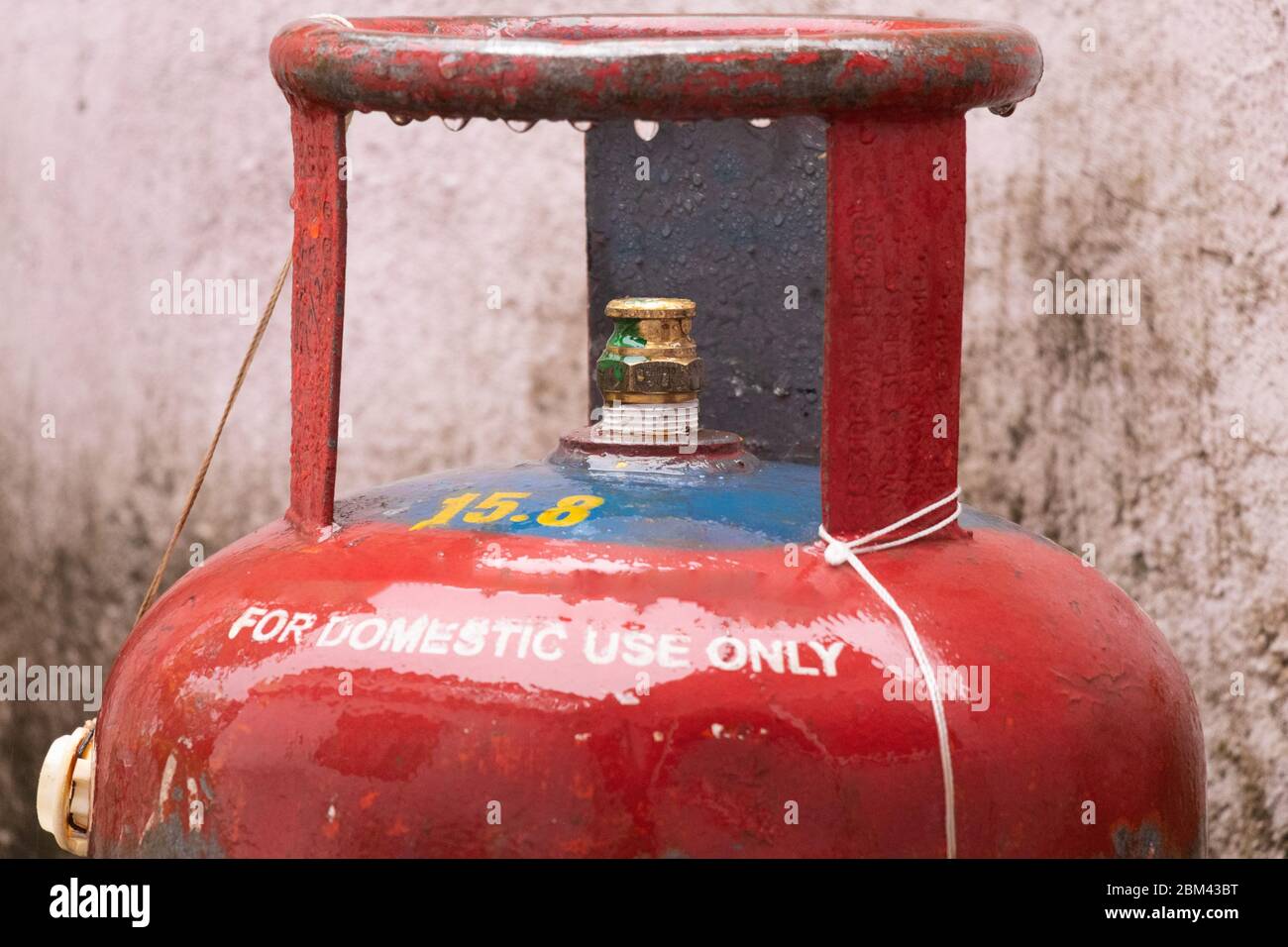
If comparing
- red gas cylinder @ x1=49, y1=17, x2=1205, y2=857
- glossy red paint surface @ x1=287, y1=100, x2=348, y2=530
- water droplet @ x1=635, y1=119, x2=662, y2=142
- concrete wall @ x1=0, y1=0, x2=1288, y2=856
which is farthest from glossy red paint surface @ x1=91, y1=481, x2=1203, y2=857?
concrete wall @ x1=0, y1=0, x2=1288, y2=856

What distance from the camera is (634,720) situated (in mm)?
1833

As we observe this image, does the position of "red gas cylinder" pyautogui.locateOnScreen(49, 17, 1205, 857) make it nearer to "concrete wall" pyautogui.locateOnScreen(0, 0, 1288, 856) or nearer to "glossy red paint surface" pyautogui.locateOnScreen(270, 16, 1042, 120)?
"glossy red paint surface" pyautogui.locateOnScreen(270, 16, 1042, 120)

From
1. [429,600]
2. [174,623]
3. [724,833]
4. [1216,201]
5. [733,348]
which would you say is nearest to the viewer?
[724,833]

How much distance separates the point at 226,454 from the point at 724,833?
68.7 inches

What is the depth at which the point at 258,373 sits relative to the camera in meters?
3.32

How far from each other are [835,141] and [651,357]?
414mm

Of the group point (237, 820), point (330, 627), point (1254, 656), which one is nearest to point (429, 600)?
point (330, 627)

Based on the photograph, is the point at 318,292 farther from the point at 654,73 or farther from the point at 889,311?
the point at 889,311

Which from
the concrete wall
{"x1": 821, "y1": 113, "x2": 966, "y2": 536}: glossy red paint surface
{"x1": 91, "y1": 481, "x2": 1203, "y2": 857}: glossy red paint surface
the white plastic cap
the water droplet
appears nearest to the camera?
{"x1": 91, "y1": 481, "x2": 1203, "y2": 857}: glossy red paint surface

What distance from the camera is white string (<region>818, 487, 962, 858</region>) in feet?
6.12

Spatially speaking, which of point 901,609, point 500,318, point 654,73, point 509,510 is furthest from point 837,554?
point 500,318

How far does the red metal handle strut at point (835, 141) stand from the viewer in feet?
6.15

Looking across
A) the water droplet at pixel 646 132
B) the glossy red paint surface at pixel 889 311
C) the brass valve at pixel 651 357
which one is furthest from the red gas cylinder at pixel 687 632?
the water droplet at pixel 646 132

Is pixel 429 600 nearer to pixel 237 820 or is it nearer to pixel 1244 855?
pixel 237 820
